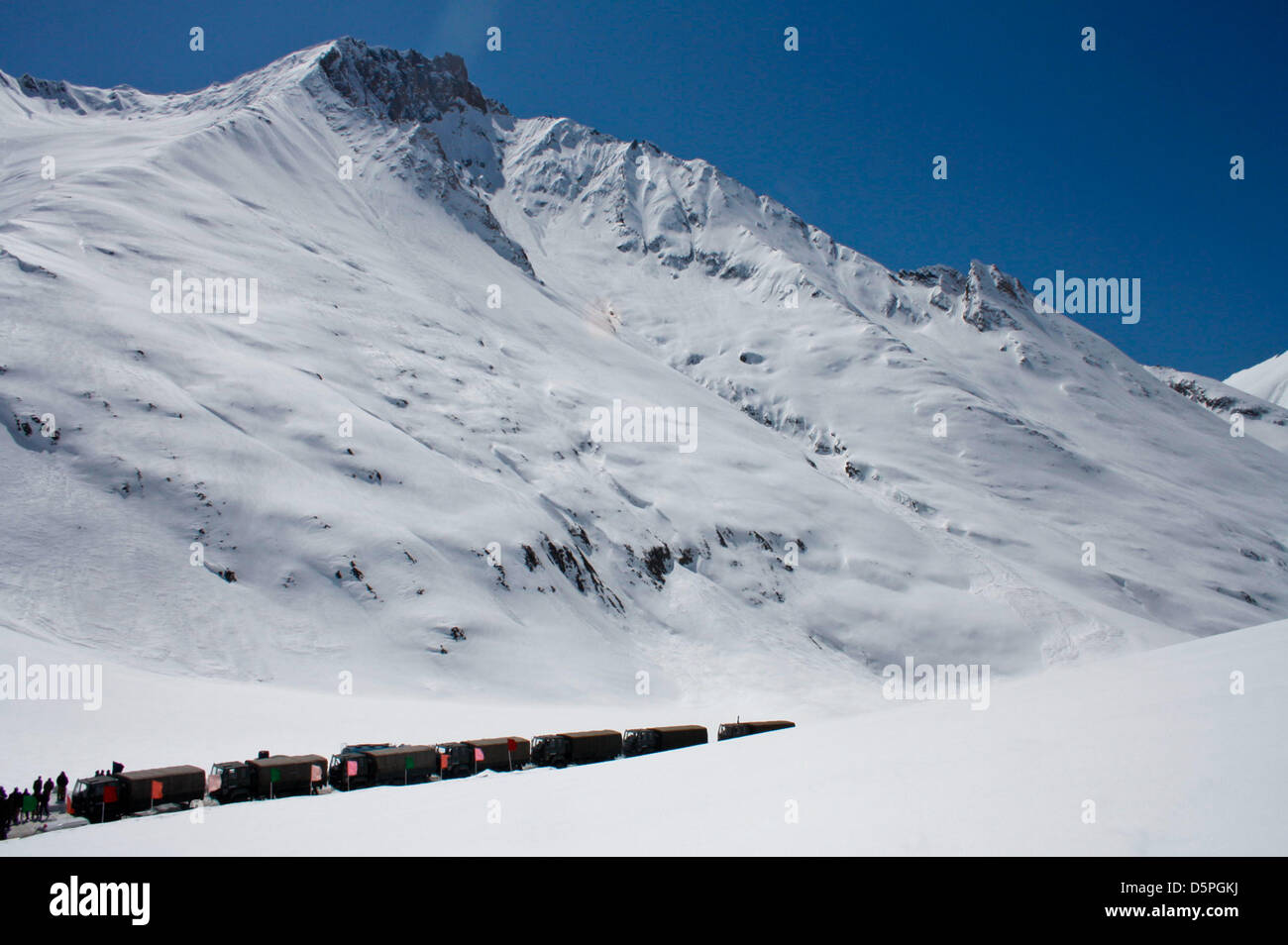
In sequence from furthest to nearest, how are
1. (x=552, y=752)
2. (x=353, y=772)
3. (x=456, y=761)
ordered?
(x=552, y=752)
(x=456, y=761)
(x=353, y=772)

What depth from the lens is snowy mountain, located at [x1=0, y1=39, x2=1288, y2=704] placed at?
160ft

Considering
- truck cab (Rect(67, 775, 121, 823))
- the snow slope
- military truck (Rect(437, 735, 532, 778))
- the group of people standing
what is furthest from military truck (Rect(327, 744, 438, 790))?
the group of people standing

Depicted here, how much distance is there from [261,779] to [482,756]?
26.0 ft

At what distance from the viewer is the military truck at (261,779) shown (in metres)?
24.0

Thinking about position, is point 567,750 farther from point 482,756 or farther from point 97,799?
point 97,799

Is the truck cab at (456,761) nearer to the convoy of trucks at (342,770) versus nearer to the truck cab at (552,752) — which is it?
the convoy of trucks at (342,770)

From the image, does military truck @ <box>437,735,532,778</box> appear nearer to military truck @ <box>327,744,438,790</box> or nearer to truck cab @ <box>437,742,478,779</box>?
truck cab @ <box>437,742,478,779</box>

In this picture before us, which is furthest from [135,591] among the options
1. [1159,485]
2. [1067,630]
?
[1159,485]

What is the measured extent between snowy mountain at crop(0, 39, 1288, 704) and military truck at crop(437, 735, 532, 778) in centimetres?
1594

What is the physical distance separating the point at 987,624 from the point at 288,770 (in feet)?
232

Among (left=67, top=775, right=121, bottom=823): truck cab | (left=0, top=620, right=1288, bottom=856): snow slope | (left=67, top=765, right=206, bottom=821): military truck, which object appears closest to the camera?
(left=0, top=620, right=1288, bottom=856): snow slope

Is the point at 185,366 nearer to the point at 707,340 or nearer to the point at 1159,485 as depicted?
the point at 707,340

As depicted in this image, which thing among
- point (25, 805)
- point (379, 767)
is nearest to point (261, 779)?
point (379, 767)

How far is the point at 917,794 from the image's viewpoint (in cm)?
1056
